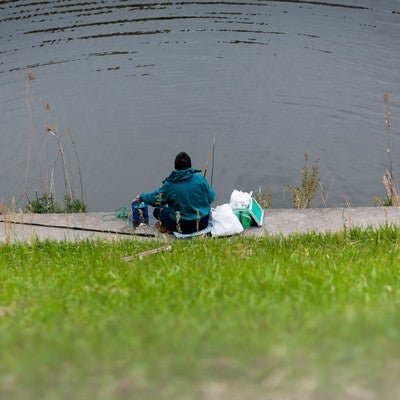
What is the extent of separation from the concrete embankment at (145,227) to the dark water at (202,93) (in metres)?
2.38

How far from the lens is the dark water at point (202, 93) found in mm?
Result: 12211

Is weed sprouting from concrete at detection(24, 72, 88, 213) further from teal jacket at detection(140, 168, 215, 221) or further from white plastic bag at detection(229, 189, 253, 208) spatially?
white plastic bag at detection(229, 189, 253, 208)

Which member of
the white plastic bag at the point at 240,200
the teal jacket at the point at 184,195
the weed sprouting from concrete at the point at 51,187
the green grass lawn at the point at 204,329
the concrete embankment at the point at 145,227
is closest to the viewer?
the green grass lawn at the point at 204,329

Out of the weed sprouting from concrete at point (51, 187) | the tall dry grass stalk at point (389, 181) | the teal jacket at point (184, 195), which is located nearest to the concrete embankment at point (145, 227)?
the teal jacket at point (184, 195)

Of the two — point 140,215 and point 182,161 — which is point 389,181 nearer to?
point 182,161

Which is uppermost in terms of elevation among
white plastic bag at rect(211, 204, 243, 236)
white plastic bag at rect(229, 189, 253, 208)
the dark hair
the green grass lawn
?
the dark hair

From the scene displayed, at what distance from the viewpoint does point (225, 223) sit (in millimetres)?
8562

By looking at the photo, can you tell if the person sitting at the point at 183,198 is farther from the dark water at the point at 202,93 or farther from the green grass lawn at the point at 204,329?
the dark water at the point at 202,93

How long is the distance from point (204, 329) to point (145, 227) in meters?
4.77

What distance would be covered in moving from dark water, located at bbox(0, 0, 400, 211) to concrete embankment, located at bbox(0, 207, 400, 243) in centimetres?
238

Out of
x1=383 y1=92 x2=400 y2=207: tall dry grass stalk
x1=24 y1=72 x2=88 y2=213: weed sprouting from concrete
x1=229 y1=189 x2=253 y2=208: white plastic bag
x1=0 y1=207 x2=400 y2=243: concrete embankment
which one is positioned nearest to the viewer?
x1=0 y1=207 x2=400 y2=243: concrete embankment

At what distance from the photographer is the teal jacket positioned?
337 inches

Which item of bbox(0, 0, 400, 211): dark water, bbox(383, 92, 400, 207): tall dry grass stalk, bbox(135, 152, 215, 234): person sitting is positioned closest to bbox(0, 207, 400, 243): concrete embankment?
bbox(135, 152, 215, 234): person sitting

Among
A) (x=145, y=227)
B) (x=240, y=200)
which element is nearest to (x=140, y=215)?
(x=145, y=227)
